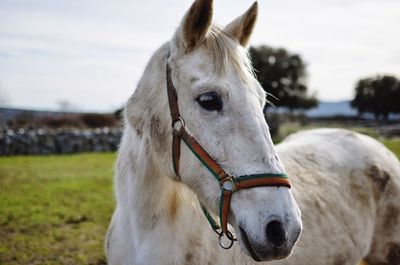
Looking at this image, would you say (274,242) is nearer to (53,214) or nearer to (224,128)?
(224,128)

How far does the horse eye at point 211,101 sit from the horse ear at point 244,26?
0.71 m

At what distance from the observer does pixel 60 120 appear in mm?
28812

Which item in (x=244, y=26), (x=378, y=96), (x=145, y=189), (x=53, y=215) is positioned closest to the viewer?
(x=145, y=189)

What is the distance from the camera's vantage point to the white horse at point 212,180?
1994 millimetres

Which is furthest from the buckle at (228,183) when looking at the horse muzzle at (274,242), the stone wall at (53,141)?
the stone wall at (53,141)

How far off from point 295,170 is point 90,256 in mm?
3654

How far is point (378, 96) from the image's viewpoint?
182 feet

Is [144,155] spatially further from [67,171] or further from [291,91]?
[291,91]

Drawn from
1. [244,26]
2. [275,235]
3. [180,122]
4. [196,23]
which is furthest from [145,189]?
[244,26]

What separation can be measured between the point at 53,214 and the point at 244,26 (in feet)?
21.2

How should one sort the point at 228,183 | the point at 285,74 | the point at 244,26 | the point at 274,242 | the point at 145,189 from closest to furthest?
the point at 274,242
the point at 228,183
the point at 145,189
the point at 244,26
the point at 285,74

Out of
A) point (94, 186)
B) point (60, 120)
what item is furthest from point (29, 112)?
point (94, 186)

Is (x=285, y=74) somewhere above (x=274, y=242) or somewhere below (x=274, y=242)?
above

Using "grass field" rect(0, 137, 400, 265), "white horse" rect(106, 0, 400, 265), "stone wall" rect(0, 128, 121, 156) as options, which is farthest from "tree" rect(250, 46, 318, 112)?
"white horse" rect(106, 0, 400, 265)
